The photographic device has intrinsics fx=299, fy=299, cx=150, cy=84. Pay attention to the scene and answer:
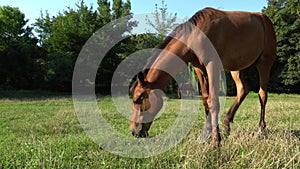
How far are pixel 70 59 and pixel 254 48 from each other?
1074 inches

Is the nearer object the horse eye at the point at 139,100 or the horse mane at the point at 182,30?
the horse eye at the point at 139,100

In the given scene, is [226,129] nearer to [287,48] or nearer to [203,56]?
[203,56]

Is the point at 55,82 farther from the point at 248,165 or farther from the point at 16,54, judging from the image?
the point at 248,165

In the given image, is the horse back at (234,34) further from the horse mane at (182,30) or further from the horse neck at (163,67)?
the horse neck at (163,67)

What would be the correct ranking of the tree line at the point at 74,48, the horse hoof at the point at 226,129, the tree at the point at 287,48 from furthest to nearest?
the tree at the point at 287,48, the tree line at the point at 74,48, the horse hoof at the point at 226,129

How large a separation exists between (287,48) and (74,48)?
Answer: 23545 mm

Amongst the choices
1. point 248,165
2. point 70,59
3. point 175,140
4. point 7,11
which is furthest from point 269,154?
point 7,11

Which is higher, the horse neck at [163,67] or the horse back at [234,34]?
the horse back at [234,34]

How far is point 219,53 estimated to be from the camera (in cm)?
411

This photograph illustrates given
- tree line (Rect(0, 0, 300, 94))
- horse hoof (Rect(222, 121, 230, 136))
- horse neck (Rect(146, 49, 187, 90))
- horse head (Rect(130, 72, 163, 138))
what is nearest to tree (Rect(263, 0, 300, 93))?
tree line (Rect(0, 0, 300, 94))

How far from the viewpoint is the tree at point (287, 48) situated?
32.8 metres

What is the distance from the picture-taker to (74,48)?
108 feet

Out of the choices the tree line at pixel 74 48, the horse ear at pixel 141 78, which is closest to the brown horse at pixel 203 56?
the horse ear at pixel 141 78

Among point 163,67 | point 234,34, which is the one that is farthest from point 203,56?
point 234,34
